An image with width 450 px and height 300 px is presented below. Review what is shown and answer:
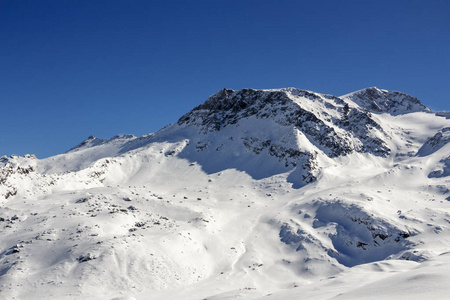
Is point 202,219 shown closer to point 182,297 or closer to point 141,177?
point 182,297

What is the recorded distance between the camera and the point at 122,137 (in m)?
120

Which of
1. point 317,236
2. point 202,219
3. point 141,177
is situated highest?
point 141,177

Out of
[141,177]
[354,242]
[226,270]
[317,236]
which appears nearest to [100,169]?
[141,177]

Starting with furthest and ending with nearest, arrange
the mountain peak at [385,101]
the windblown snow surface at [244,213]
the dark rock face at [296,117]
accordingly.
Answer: the mountain peak at [385,101] → the dark rock face at [296,117] → the windblown snow surface at [244,213]

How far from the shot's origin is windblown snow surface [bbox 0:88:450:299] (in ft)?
98.4

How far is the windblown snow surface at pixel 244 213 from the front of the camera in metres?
30.0

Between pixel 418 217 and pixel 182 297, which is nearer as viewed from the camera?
pixel 182 297

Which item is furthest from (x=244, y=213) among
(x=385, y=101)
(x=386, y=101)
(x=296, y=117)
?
(x=386, y=101)

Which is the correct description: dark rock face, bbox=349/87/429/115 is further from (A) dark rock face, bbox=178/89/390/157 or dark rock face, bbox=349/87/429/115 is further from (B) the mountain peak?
(A) dark rock face, bbox=178/89/390/157

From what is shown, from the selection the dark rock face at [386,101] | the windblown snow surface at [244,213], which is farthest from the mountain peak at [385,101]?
the windblown snow surface at [244,213]

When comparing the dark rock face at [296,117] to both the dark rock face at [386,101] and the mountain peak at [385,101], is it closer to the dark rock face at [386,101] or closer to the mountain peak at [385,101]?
the mountain peak at [385,101]

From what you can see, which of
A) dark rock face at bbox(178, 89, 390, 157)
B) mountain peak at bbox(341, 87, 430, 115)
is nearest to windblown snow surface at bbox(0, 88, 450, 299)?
dark rock face at bbox(178, 89, 390, 157)

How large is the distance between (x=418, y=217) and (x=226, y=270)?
29.9 m

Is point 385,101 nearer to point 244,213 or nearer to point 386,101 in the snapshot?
point 386,101
